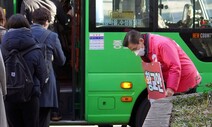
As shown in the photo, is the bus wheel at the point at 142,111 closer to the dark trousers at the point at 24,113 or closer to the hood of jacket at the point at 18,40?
the dark trousers at the point at 24,113

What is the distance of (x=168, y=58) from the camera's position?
5.80 meters

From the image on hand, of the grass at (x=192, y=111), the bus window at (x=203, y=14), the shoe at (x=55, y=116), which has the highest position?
the bus window at (x=203, y=14)

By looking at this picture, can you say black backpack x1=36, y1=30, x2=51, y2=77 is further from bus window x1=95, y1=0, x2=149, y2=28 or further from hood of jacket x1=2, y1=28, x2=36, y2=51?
bus window x1=95, y1=0, x2=149, y2=28

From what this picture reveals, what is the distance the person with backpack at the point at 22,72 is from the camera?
219 inches

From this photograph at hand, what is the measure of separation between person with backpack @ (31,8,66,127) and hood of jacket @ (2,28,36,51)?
245 mm

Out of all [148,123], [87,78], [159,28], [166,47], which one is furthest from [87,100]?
[148,123]

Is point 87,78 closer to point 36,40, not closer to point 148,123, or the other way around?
point 36,40

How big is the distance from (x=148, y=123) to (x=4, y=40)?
2187mm

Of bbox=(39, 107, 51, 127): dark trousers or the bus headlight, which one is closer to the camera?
bbox=(39, 107, 51, 127): dark trousers

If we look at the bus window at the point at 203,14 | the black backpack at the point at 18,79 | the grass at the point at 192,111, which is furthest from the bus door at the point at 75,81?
the grass at the point at 192,111

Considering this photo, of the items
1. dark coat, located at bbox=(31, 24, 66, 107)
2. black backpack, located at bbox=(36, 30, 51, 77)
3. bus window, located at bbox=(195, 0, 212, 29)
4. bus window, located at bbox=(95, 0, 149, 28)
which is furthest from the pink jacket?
→ bus window, located at bbox=(195, 0, 212, 29)

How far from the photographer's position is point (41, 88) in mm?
5801

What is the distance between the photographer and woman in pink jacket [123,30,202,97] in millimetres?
5785

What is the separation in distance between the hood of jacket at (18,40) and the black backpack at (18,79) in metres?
0.07
